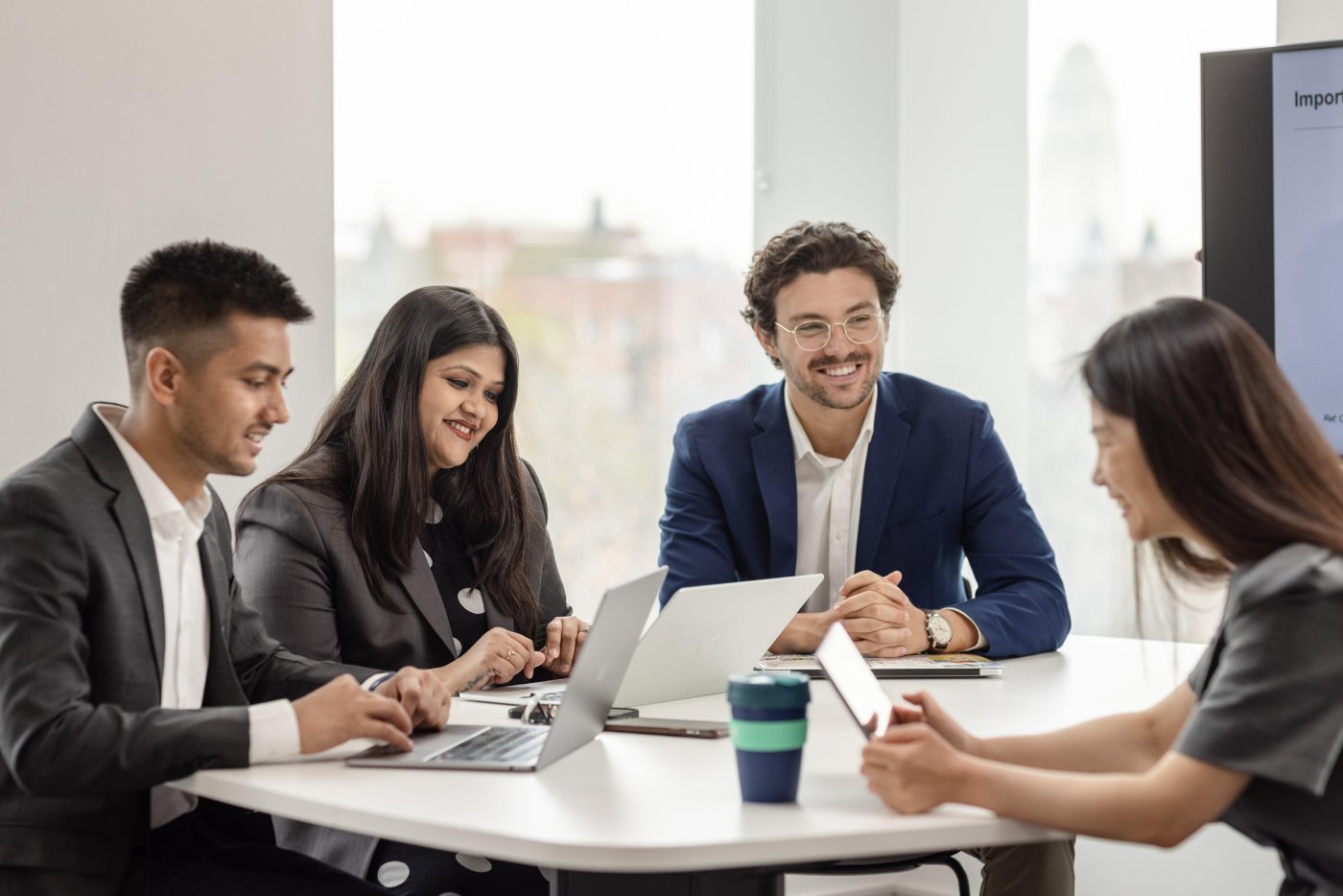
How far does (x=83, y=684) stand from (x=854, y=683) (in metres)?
0.89

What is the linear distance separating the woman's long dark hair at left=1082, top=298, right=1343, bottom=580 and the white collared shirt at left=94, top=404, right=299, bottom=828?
111cm

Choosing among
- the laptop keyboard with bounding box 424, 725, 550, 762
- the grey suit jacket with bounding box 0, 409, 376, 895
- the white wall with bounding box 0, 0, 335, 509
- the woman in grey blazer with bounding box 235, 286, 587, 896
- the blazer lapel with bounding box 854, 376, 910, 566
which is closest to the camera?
the grey suit jacket with bounding box 0, 409, 376, 895

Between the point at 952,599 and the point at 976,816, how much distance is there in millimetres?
1624

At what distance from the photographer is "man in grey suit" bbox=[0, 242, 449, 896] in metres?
1.61

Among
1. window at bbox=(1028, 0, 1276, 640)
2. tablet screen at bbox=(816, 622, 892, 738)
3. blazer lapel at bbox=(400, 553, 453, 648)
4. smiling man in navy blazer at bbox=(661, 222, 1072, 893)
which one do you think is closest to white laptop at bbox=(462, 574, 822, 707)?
blazer lapel at bbox=(400, 553, 453, 648)

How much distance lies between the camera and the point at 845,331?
2992 millimetres

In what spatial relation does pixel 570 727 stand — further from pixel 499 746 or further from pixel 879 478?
pixel 879 478

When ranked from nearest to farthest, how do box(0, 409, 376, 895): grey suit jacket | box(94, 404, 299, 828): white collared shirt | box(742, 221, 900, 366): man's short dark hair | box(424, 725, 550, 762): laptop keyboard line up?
box(0, 409, 376, 895): grey suit jacket
box(424, 725, 550, 762): laptop keyboard
box(94, 404, 299, 828): white collared shirt
box(742, 221, 900, 366): man's short dark hair

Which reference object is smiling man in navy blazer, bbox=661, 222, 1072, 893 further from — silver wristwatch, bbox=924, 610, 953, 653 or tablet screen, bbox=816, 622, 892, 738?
tablet screen, bbox=816, 622, 892, 738

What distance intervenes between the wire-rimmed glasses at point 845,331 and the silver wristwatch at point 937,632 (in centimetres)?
67

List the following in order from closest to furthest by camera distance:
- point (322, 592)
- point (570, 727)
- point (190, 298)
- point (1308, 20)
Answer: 1. point (570, 727)
2. point (190, 298)
3. point (322, 592)
4. point (1308, 20)

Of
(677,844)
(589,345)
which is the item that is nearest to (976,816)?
(677,844)

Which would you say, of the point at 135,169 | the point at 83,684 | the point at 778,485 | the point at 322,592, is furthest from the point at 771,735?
the point at 135,169

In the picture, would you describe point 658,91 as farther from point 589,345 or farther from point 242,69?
point 242,69
